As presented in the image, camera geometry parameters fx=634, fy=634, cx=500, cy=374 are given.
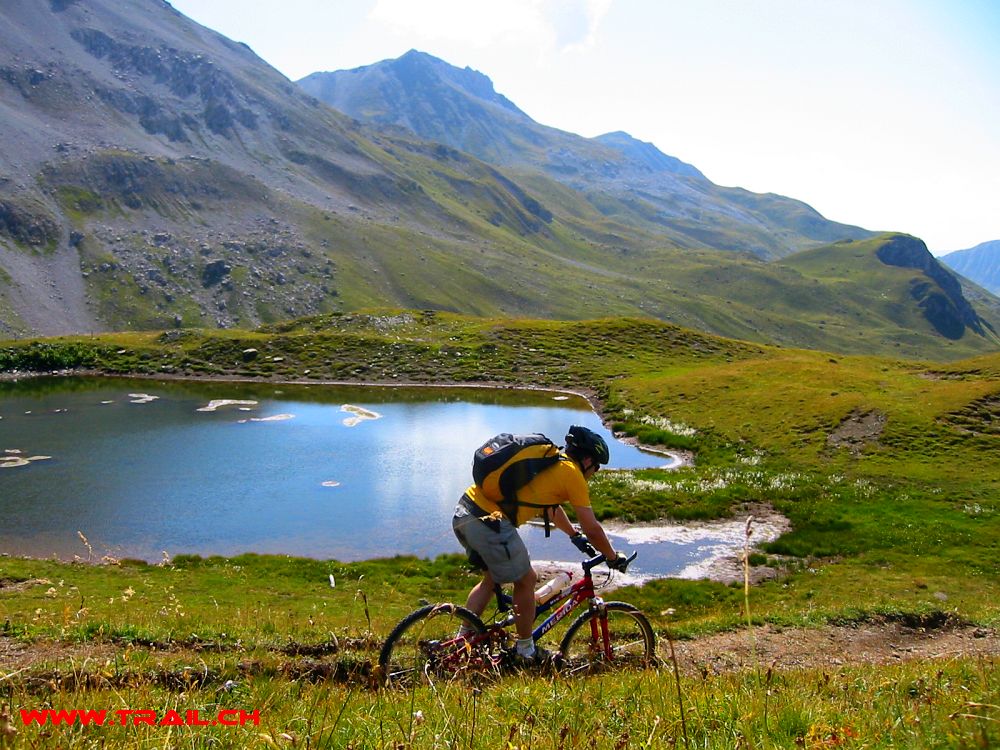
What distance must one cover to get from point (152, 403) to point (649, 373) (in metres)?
49.5

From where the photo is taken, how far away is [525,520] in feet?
31.7

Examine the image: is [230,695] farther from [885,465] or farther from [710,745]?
[885,465]

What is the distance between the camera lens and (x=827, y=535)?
91.1 feet

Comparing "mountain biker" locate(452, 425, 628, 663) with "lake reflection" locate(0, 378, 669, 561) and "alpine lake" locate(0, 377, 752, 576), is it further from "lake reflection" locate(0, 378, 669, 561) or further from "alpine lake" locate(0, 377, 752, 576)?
"lake reflection" locate(0, 378, 669, 561)

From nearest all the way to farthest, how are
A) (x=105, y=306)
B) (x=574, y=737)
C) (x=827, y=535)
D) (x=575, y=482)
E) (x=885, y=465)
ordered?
(x=574, y=737)
(x=575, y=482)
(x=827, y=535)
(x=885, y=465)
(x=105, y=306)

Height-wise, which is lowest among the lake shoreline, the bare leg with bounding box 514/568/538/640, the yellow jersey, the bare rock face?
the lake shoreline

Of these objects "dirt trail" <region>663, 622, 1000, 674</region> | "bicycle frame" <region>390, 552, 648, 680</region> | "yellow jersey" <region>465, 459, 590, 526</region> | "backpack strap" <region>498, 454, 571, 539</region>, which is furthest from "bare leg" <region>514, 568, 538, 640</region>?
"dirt trail" <region>663, 622, 1000, 674</region>

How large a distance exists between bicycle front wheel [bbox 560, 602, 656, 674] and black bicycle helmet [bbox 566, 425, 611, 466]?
2296mm

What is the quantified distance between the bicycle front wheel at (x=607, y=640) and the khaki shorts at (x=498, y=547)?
1.41m

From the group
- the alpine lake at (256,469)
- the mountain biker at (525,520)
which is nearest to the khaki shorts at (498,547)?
the mountain biker at (525,520)

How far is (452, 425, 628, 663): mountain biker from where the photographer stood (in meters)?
9.42

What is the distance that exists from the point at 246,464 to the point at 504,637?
32045 millimetres

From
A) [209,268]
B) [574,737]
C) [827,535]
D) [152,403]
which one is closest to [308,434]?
[152,403]

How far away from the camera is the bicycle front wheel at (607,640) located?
31.6 ft
